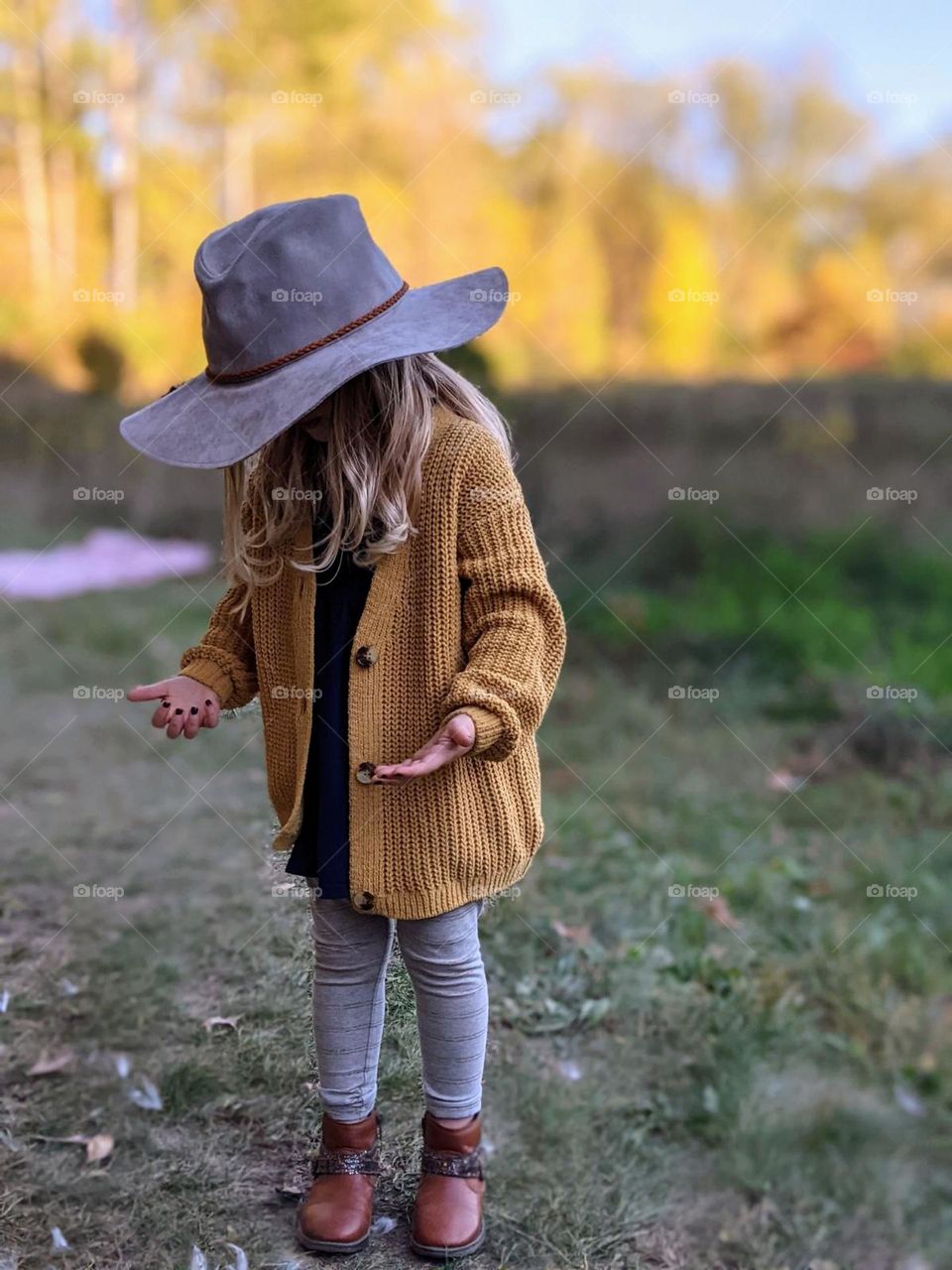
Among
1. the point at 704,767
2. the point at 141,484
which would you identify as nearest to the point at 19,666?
the point at 141,484

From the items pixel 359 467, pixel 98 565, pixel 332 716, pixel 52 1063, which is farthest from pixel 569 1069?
pixel 98 565

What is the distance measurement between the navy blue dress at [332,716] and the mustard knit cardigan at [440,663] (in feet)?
0.06

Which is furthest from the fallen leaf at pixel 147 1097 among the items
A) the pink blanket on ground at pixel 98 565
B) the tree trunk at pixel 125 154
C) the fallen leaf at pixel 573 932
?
the tree trunk at pixel 125 154

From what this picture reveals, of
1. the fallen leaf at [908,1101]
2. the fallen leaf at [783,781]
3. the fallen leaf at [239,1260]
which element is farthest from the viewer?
the fallen leaf at [783,781]

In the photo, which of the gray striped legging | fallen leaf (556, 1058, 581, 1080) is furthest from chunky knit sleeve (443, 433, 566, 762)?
fallen leaf (556, 1058, 581, 1080)

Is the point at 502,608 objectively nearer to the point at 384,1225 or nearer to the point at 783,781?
the point at 384,1225

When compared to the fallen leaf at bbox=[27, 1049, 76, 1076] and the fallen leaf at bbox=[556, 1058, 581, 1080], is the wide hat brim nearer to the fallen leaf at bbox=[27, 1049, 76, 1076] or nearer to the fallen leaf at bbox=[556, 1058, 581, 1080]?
the fallen leaf at bbox=[27, 1049, 76, 1076]

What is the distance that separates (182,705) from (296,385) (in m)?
0.45

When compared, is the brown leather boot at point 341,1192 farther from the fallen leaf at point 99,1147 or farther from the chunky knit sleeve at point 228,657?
the chunky knit sleeve at point 228,657

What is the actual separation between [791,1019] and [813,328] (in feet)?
17.0

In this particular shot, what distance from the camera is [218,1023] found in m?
2.11

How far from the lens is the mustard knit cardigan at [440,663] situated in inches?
56.6

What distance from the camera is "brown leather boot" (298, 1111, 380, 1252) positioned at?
1571 millimetres

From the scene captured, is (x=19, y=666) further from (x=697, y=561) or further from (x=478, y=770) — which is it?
(x=478, y=770)
